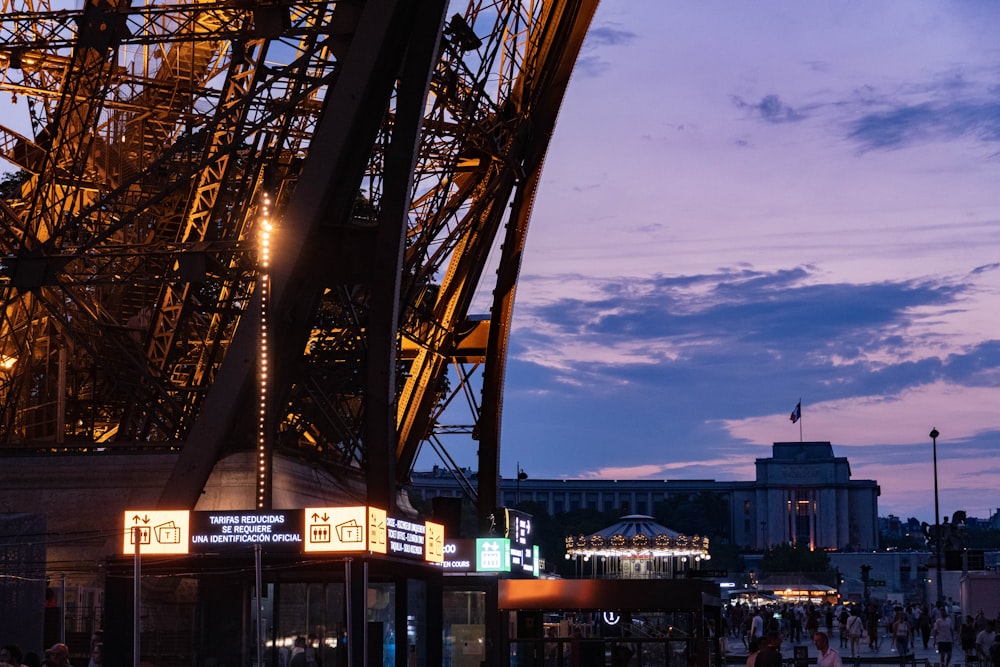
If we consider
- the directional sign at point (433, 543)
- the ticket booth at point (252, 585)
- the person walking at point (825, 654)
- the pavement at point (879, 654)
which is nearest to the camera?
the person walking at point (825, 654)

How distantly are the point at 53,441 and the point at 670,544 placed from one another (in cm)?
3613

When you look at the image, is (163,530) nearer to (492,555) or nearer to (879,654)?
(492,555)

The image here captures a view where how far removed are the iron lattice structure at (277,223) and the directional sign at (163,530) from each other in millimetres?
5624

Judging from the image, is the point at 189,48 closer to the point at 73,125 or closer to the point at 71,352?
the point at 73,125

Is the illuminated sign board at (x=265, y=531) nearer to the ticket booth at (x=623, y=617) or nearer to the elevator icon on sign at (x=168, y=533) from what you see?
the elevator icon on sign at (x=168, y=533)

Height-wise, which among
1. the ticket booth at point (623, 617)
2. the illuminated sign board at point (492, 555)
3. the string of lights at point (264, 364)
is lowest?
the ticket booth at point (623, 617)

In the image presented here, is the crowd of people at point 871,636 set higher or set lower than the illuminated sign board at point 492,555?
lower

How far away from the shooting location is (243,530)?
1095 inches

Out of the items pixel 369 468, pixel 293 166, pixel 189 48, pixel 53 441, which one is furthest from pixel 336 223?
pixel 189 48

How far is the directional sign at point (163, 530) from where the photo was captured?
1097 inches

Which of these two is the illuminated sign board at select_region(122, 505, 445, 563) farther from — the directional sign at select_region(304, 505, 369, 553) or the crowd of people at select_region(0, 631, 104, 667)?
the crowd of people at select_region(0, 631, 104, 667)

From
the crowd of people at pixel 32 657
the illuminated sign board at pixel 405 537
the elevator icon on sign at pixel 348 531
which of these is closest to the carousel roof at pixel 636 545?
the illuminated sign board at pixel 405 537

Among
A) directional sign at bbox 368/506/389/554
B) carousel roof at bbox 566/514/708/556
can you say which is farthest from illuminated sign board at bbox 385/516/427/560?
carousel roof at bbox 566/514/708/556

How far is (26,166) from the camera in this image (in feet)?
148
